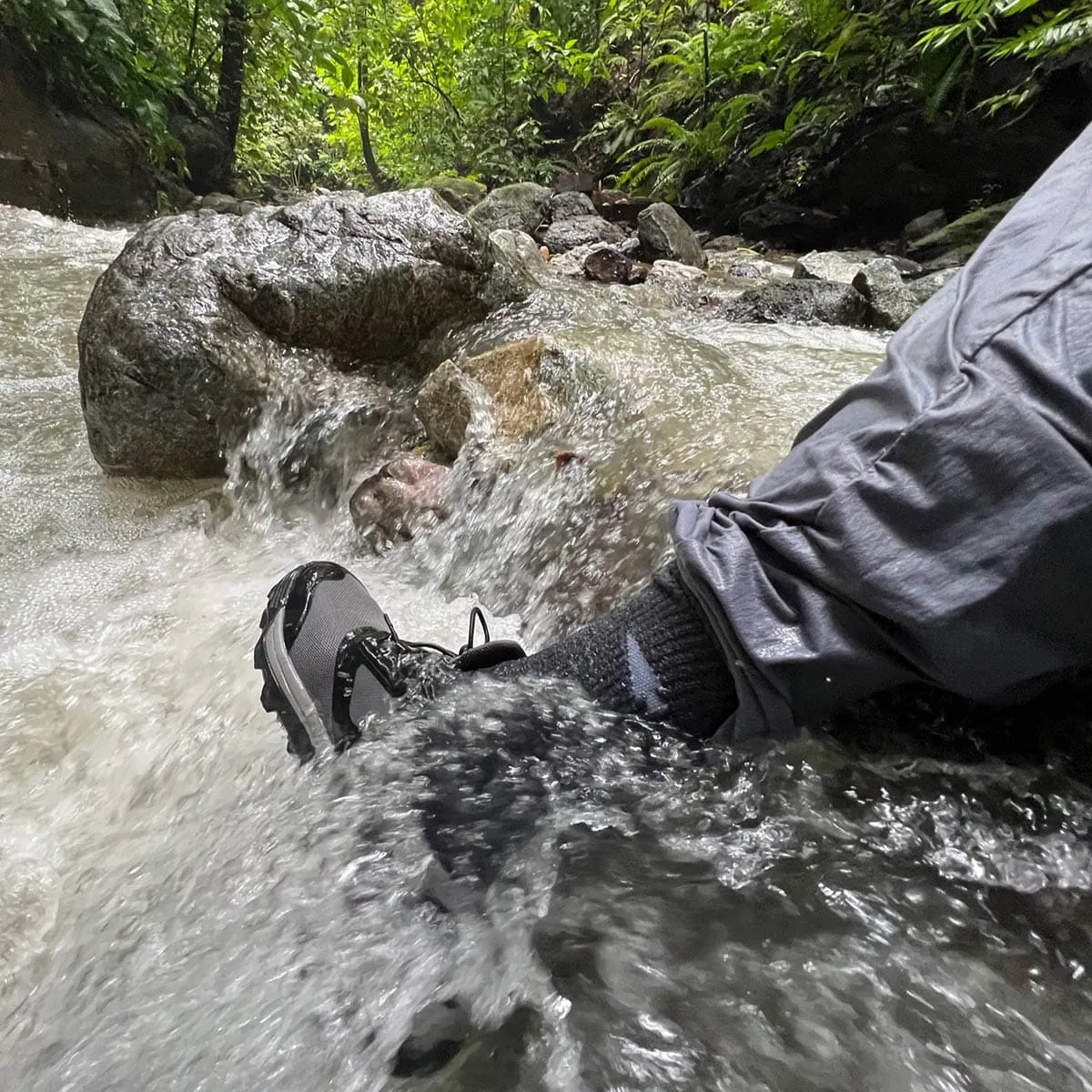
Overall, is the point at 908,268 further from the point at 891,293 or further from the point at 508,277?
the point at 508,277

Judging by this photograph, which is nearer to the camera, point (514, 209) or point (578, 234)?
point (578, 234)

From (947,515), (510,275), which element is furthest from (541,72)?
(947,515)

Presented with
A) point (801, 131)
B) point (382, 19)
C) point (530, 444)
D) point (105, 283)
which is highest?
point (382, 19)

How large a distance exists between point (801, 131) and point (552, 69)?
16.1 feet

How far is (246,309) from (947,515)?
8.68ft

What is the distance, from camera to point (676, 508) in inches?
47.1

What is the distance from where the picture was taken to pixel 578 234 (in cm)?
659

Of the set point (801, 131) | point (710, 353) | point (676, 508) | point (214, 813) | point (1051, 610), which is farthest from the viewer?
point (801, 131)

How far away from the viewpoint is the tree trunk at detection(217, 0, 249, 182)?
25.5ft

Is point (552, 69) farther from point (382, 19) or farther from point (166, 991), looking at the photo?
point (166, 991)

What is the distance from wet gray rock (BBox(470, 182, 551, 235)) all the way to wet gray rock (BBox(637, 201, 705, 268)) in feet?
4.31

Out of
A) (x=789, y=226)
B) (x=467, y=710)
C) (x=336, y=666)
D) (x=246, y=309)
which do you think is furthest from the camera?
(x=789, y=226)

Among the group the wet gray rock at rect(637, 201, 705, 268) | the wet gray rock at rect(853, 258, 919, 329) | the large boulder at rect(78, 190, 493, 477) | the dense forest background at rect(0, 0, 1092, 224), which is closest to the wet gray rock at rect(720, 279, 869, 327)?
the wet gray rock at rect(853, 258, 919, 329)

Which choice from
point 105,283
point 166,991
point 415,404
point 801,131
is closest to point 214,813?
point 166,991
